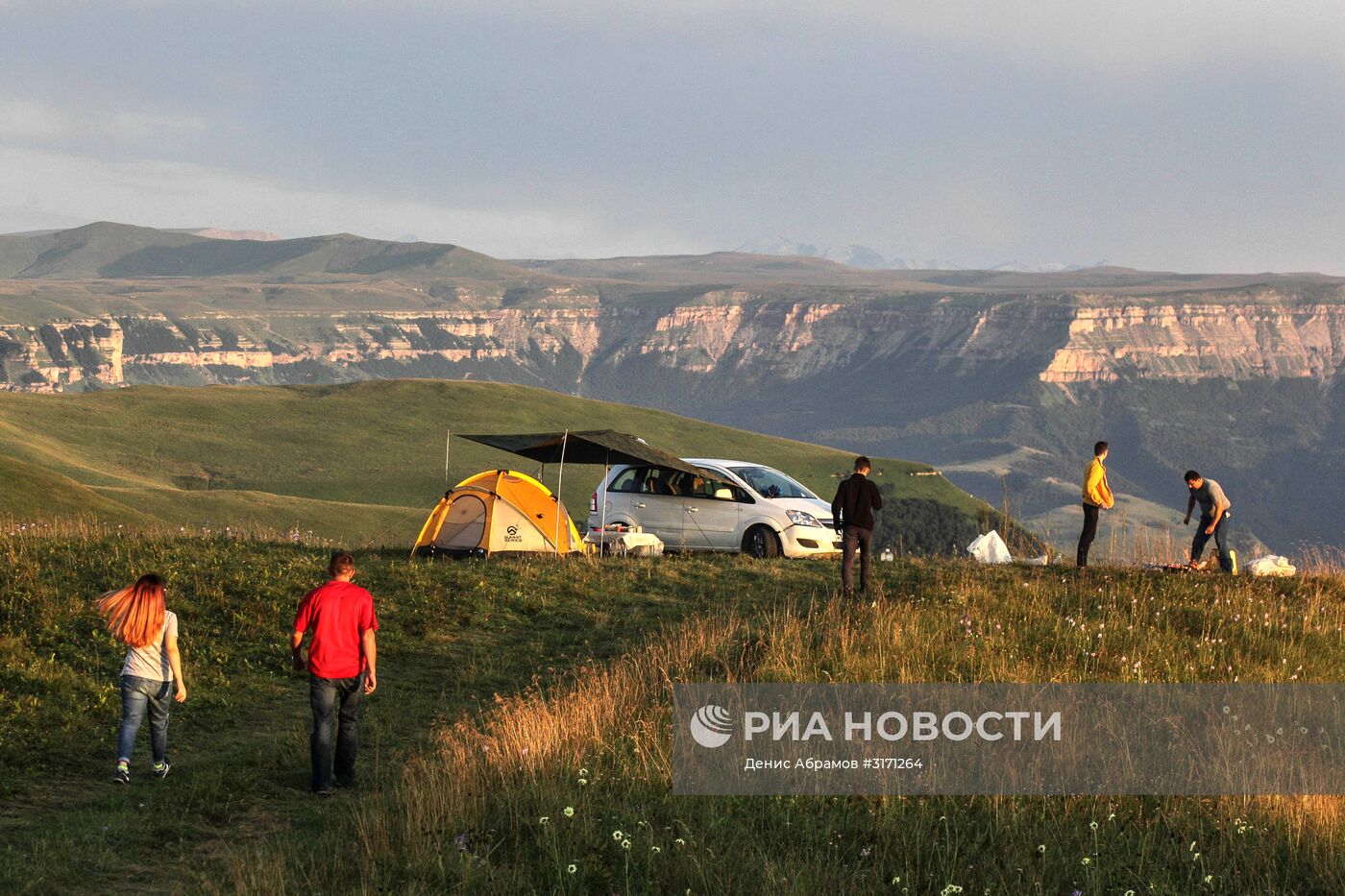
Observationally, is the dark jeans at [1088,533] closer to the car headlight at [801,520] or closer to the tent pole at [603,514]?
the car headlight at [801,520]

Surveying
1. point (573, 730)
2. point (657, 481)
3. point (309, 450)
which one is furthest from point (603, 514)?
point (309, 450)

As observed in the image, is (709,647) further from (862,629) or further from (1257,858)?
(1257,858)

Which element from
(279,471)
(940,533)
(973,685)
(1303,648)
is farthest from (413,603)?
(940,533)

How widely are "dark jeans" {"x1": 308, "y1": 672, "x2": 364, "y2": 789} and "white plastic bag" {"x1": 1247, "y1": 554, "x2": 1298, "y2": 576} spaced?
16103 mm

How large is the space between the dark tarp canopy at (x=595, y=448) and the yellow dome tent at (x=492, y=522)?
79 cm

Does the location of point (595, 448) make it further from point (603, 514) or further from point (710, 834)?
point (710, 834)

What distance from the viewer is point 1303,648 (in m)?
15.0

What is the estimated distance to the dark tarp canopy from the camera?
25000 millimetres

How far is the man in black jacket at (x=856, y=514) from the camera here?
682 inches

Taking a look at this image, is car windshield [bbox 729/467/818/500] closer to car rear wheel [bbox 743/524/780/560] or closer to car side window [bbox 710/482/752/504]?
car side window [bbox 710/482/752/504]

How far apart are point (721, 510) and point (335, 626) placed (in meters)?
15.5

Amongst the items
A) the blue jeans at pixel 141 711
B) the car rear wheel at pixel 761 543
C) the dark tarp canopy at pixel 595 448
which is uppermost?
the dark tarp canopy at pixel 595 448

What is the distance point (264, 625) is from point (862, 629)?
7528mm

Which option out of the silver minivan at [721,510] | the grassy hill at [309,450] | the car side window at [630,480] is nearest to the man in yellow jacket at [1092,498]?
the silver minivan at [721,510]
